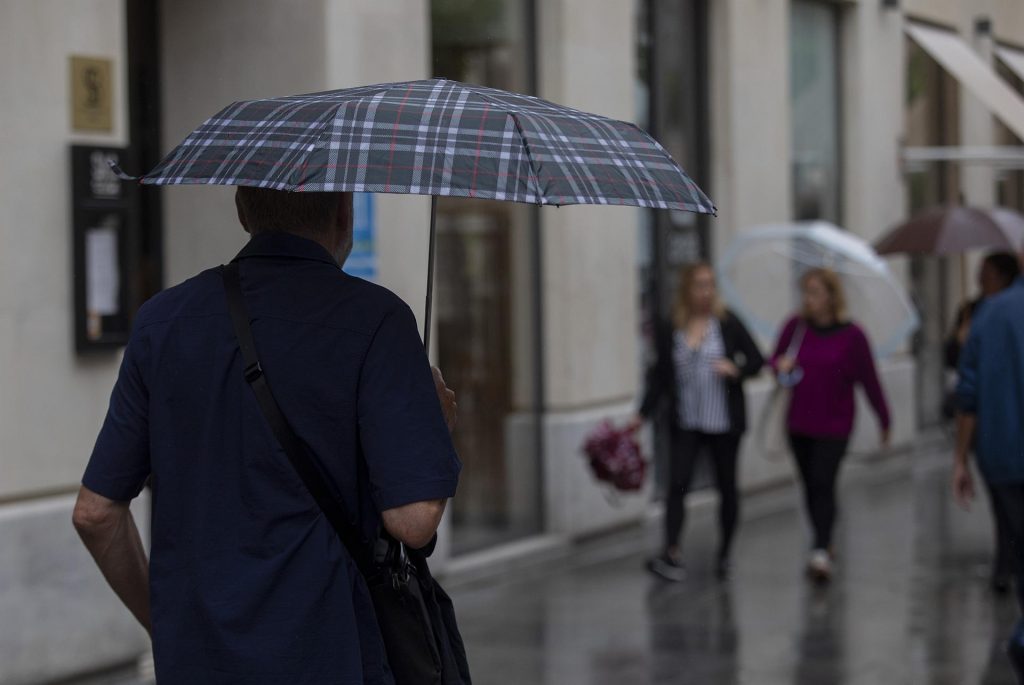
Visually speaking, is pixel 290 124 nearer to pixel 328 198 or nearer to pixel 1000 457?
pixel 328 198

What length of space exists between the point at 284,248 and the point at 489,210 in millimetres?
7282

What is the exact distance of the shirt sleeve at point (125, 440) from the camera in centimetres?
295

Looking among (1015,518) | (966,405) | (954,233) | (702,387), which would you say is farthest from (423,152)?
(954,233)

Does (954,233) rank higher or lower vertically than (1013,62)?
lower

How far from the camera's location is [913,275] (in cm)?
1697

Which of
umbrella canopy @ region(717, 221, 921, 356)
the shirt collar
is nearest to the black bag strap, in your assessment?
the shirt collar

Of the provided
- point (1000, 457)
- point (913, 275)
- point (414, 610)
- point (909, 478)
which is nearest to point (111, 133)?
point (1000, 457)

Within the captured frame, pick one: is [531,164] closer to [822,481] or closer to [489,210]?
[822,481]

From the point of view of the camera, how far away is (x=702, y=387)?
9.31 meters

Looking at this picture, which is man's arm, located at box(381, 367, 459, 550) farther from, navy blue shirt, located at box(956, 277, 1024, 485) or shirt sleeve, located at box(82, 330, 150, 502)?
navy blue shirt, located at box(956, 277, 1024, 485)

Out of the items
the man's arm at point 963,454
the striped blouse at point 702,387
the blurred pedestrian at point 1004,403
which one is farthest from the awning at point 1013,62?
→ the blurred pedestrian at point 1004,403

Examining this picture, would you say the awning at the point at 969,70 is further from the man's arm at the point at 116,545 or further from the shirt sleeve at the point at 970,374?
the man's arm at the point at 116,545

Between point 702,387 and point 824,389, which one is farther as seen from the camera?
point 824,389

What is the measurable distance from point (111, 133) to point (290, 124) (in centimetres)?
406
